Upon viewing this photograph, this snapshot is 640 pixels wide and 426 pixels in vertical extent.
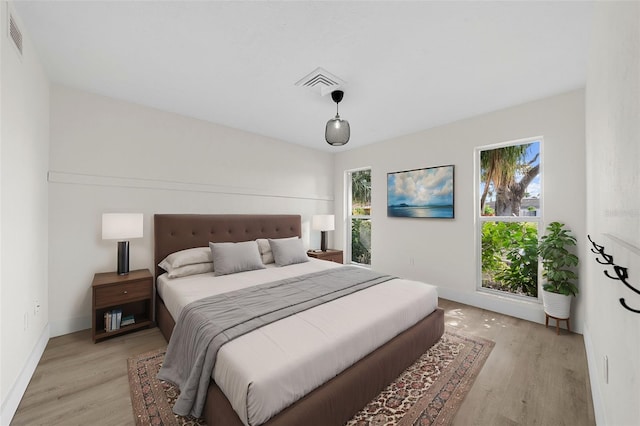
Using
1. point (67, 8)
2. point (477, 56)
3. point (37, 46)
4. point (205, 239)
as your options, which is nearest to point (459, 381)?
point (477, 56)

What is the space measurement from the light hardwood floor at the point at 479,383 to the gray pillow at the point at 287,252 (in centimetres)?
153

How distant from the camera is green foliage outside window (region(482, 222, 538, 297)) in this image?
318 cm

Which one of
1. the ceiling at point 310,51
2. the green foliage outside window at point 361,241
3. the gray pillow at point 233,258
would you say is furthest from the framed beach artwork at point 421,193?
the gray pillow at point 233,258

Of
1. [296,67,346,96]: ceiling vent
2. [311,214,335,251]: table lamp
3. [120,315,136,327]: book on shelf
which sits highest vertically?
[296,67,346,96]: ceiling vent

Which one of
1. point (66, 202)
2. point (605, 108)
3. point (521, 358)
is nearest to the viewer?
point (605, 108)

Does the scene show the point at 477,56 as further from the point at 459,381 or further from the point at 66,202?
the point at 66,202

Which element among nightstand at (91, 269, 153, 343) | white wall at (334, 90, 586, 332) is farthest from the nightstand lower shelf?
white wall at (334, 90, 586, 332)

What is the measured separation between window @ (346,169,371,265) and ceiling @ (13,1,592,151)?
6.75 ft

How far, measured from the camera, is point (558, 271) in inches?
105

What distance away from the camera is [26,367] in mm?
1937

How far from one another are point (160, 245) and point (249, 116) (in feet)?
6.31

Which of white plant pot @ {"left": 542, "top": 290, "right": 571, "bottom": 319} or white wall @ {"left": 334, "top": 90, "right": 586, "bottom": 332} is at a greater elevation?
white wall @ {"left": 334, "top": 90, "right": 586, "bottom": 332}

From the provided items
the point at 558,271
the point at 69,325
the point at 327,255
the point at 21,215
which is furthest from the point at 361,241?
the point at 21,215

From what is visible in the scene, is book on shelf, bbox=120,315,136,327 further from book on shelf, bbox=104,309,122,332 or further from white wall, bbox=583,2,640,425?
white wall, bbox=583,2,640,425
